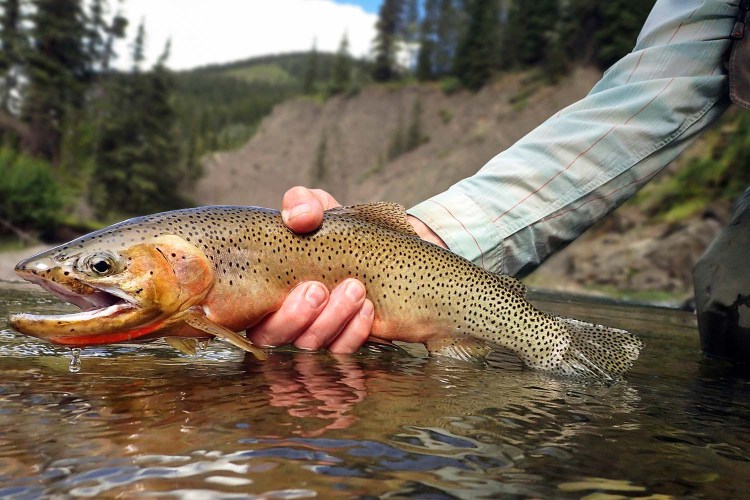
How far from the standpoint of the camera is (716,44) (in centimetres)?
361

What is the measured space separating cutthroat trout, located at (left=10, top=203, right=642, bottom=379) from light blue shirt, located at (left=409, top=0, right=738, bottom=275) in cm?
29

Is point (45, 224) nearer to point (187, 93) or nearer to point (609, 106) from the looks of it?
point (609, 106)

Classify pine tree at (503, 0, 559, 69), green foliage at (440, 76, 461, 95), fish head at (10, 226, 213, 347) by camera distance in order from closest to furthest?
fish head at (10, 226, 213, 347)
pine tree at (503, 0, 559, 69)
green foliage at (440, 76, 461, 95)

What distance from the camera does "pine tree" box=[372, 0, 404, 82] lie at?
288 ft

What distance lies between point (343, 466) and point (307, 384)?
3.50 feet

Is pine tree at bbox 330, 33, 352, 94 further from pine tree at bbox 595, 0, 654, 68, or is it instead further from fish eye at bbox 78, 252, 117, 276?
fish eye at bbox 78, 252, 117, 276

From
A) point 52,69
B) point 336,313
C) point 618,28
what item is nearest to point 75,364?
point 336,313

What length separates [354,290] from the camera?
3207 millimetres

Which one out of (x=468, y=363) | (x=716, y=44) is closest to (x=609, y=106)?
(x=716, y=44)

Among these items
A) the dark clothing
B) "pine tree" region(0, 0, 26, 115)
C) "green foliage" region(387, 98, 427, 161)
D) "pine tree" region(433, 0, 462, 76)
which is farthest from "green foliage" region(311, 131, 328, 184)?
the dark clothing

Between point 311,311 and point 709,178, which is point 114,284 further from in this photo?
point 709,178

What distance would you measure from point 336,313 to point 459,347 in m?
0.74

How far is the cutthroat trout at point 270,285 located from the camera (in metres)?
2.70

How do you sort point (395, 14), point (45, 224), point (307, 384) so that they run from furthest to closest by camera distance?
1. point (395, 14)
2. point (45, 224)
3. point (307, 384)
